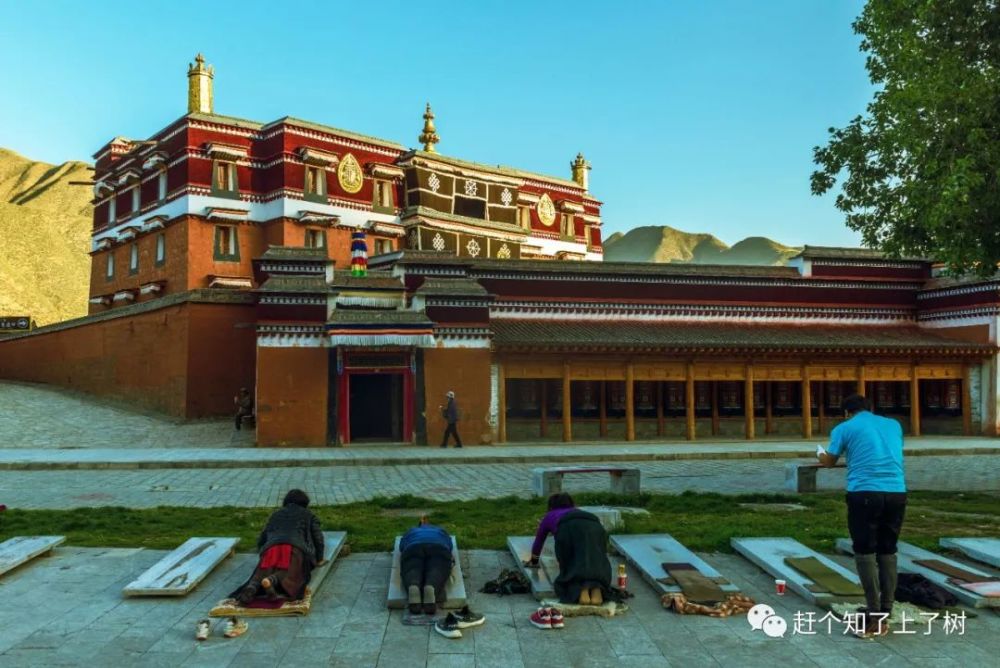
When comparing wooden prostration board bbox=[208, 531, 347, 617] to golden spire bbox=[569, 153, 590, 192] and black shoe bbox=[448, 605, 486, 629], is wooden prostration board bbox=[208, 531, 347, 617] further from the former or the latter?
golden spire bbox=[569, 153, 590, 192]

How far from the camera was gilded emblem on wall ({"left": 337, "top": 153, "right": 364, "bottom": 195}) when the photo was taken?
35.8 m

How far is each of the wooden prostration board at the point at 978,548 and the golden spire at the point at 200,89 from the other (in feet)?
109

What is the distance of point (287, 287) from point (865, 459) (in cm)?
1816

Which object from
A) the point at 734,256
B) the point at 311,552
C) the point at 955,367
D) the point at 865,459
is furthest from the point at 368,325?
the point at 734,256

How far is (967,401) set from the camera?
90.3 ft

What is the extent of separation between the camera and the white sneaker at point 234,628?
616 cm

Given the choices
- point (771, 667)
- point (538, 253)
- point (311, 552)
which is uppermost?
point (538, 253)

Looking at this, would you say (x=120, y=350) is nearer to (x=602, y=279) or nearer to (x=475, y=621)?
(x=602, y=279)

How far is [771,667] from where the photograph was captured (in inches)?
224

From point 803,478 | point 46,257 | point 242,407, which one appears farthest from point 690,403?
point 46,257

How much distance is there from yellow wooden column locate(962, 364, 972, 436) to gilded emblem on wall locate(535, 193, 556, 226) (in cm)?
2333

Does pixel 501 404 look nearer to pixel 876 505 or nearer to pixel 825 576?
pixel 825 576

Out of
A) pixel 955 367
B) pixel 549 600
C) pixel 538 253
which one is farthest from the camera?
pixel 538 253

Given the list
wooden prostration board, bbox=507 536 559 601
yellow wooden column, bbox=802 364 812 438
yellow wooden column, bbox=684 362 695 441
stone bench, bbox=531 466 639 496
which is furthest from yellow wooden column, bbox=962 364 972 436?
wooden prostration board, bbox=507 536 559 601
